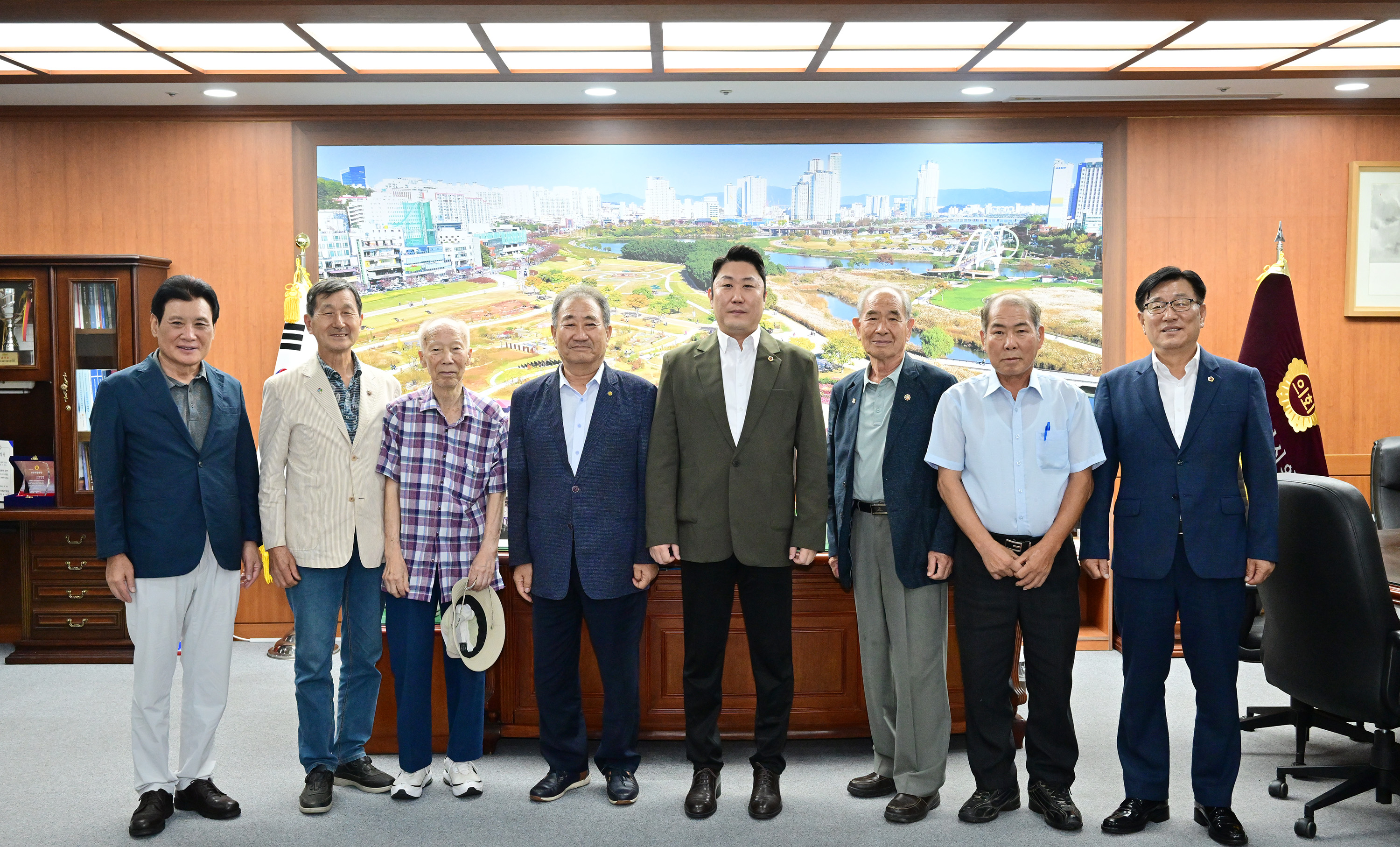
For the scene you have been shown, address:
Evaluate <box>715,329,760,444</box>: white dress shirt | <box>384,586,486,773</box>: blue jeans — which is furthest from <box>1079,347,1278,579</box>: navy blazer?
<box>384,586,486,773</box>: blue jeans

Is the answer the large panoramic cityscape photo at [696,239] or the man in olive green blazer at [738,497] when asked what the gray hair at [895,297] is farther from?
the large panoramic cityscape photo at [696,239]

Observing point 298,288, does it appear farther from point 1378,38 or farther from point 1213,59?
point 1378,38

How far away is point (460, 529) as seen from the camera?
300cm

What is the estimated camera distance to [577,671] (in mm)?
3074

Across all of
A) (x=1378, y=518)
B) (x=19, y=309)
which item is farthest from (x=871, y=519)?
(x=19, y=309)

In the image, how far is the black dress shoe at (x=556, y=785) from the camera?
306 centimetres

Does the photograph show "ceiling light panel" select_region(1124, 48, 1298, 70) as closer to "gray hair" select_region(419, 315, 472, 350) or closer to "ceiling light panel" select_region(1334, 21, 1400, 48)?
"ceiling light panel" select_region(1334, 21, 1400, 48)

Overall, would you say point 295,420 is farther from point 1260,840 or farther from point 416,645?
point 1260,840

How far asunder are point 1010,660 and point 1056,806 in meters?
0.48

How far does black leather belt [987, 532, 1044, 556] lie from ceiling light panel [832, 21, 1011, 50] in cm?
213

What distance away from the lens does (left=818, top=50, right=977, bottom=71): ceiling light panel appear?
4.26 m

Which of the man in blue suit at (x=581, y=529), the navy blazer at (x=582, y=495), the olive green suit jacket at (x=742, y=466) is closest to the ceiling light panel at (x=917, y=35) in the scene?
the olive green suit jacket at (x=742, y=466)

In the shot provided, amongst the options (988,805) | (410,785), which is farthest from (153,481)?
(988,805)

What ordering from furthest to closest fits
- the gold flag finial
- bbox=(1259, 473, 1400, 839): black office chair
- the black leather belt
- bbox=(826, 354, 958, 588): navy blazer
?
the gold flag finial
bbox=(826, 354, 958, 588): navy blazer
the black leather belt
bbox=(1259, 473, 1400, 839): black office chair
